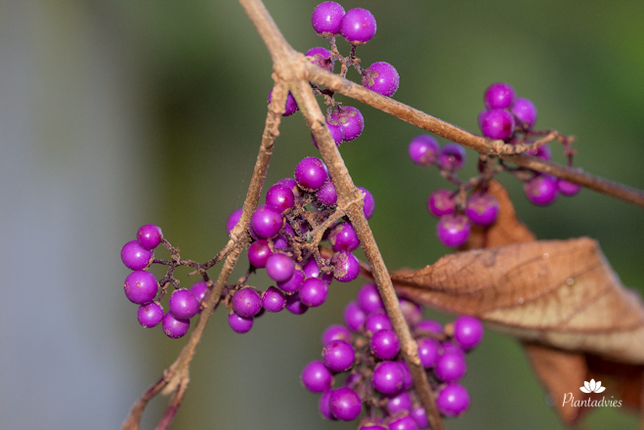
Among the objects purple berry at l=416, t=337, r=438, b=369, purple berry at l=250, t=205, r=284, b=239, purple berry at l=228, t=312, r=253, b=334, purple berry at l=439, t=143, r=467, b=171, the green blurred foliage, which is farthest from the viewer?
the green blurred foliage

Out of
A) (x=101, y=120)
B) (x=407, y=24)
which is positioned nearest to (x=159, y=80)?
(x=101, y=120)

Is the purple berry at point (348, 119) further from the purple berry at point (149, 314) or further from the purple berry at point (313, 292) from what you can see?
the purple berry at point (149, 314)

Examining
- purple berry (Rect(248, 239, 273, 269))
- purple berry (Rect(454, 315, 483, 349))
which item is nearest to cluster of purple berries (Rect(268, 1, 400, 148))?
purple berry (Rect(248, 239, 273, 269))

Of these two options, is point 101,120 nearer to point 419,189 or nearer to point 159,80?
point 159,80

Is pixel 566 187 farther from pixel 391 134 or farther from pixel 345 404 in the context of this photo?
pixel 391 134

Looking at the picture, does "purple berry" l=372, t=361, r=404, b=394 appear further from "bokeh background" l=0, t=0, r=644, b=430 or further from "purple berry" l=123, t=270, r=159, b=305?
"bokeh background" l=0, t=0, r=644, b=430

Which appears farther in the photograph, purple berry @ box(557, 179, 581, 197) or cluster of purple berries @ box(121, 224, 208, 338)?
purple berry @ box(557, 179, 581, 197)

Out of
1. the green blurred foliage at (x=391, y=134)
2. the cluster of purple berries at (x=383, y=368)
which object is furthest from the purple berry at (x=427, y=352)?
the green blurred foliage at (x=391, y=134)
